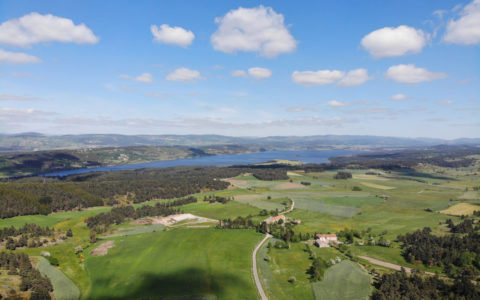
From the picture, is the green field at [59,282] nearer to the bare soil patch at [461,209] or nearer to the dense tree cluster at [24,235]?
the dense tree cluster at [24,235]

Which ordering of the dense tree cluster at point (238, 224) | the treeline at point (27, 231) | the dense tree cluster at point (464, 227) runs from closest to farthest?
the dense tree cluster at point (464, 227) < the treeline at point (27, 231) < the dense tree cluster at point (238, 224)

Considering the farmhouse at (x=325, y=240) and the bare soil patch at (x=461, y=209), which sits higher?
the bare soil patch at (x=461, y=209)

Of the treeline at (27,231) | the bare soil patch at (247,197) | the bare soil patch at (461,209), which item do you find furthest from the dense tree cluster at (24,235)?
the bare soil patch at (461,209)

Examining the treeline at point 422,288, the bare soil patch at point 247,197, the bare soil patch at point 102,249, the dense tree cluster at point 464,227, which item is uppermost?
the dense tree cluster at point 464,227

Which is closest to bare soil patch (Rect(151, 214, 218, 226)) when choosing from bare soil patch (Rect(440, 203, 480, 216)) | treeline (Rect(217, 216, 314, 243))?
treeline (Rect(217, 216, 314, 243))

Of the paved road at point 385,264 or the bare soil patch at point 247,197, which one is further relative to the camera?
the bare soil patch at point 247,197

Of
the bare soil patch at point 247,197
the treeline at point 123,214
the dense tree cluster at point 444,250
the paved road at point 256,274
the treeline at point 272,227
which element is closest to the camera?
the paved road at point 256,274

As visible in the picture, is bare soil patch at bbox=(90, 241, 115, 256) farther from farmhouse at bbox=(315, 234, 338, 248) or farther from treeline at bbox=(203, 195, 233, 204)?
treeline at bbox=(203, 195, 233, 204)
